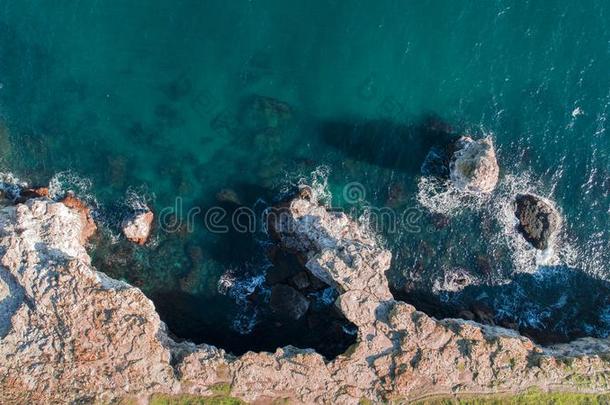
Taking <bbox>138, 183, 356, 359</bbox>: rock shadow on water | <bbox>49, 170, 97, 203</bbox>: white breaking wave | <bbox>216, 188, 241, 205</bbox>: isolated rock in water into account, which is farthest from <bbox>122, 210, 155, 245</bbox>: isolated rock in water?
<bbox>216, 188, 241, 205</bbox>: isolated rock in water

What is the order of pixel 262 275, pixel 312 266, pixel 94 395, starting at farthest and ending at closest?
1. pixel 262 275
2. pixel 312 266
3. pixel 94 395

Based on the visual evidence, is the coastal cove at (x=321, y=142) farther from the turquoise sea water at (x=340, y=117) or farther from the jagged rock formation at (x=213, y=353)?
the jagged rock formation at (x=213, y=353)

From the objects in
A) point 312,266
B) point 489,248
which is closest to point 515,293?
point 489,248

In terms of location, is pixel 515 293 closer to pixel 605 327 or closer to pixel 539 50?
pixel 605 327

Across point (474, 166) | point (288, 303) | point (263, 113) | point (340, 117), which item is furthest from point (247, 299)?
point (474, 166)

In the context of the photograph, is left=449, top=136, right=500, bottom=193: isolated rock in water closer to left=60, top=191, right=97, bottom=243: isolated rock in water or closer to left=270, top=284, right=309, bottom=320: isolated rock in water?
left=270, top=284, right=309, bottom=320: isolated rock in water

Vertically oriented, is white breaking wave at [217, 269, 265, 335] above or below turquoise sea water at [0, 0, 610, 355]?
below
